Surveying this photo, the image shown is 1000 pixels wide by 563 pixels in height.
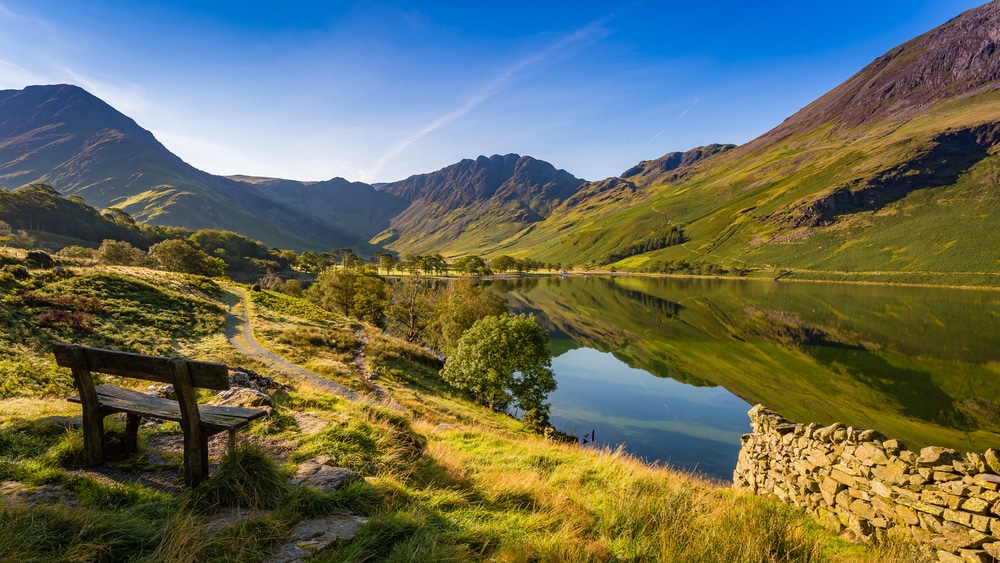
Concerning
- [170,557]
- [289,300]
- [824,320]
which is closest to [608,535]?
[170,557]

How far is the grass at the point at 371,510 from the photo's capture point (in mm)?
4133

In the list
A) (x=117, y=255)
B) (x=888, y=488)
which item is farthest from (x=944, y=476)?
(x=117, y=255)

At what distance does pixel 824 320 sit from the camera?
7725 cm

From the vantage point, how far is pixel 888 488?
7891 mm

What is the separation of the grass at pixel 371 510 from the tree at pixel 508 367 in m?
19.0

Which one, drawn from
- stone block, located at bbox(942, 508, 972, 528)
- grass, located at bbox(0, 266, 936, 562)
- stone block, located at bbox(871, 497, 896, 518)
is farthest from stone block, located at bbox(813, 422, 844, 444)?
stone block, located at bbox(942, 508, 972, 528)

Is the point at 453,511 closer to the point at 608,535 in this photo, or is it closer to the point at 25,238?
the point at 608,535

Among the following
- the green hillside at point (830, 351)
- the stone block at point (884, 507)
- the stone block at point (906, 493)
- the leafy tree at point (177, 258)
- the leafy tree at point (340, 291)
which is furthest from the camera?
the leafy tree at point (177, 258)

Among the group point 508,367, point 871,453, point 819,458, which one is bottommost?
point 508,367

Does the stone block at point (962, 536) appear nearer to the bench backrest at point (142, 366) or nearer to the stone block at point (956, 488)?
the stone block at point (956, 488)

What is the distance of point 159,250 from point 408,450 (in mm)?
103208

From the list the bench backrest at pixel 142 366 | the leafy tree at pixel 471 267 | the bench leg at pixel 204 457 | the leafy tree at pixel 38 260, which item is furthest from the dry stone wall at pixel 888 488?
the leafy tree at pixel 471 267

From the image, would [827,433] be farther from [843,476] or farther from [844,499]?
[844,499]

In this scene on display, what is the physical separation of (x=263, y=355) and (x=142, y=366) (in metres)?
21.8
